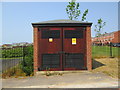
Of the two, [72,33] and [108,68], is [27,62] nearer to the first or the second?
[72,33]

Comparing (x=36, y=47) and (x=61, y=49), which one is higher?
(x=36, y=47)

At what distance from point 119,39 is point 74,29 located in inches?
2044

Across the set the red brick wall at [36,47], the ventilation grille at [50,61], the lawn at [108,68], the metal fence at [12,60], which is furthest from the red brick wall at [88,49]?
the metal fence at [12,60]

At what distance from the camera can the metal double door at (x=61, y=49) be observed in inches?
341

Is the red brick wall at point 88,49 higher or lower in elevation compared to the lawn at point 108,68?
higher

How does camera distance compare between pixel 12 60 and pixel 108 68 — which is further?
pixel 12 60

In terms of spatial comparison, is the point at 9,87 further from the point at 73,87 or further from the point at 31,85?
the point at 73,87

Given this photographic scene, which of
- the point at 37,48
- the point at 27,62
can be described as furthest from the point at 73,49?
the point at 27,62

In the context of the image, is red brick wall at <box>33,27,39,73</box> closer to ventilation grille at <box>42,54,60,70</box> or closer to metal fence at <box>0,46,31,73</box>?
ventilation grille at <box>42,54,60,70</box>

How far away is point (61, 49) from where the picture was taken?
28.7 ft

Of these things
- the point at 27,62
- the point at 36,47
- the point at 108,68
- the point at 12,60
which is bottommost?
the point at 12,60

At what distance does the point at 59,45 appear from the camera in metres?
8.72

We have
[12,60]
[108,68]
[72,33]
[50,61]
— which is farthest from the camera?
[12,60]

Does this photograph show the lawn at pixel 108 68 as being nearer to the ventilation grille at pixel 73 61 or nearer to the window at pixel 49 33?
the ventilation grille at pixel 73 61
